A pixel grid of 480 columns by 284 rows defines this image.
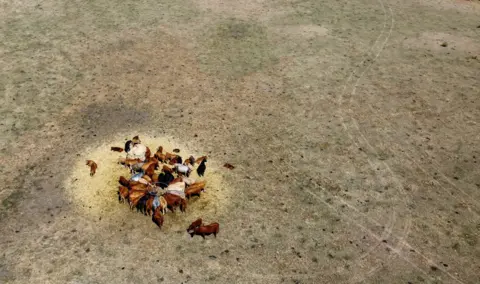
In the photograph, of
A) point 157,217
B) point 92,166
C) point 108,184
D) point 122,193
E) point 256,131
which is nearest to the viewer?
point 157,217

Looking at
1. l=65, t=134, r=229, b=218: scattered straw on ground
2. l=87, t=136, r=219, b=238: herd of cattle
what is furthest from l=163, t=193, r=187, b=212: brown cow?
l=65, t=134, r=229, b=218: scattered straw on ground

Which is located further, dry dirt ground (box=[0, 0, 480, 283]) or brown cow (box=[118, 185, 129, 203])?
brown cow (box=[118, 185, 129, 203])

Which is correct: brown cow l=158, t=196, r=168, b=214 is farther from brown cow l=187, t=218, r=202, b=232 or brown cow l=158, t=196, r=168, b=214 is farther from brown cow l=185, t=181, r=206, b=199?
brown cow l=187, t=218, r=202, b=232

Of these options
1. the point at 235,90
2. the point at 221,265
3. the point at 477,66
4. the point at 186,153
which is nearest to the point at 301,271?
the point at 221,265

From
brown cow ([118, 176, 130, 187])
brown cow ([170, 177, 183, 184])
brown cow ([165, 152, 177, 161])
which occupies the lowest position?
brown cow ([118, 176, 130, 187])

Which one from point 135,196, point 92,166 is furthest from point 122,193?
point 92,166

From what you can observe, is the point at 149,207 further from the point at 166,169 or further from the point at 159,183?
the point at 166,169

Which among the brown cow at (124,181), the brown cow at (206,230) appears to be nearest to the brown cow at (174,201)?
the brown cow at (206,230)
